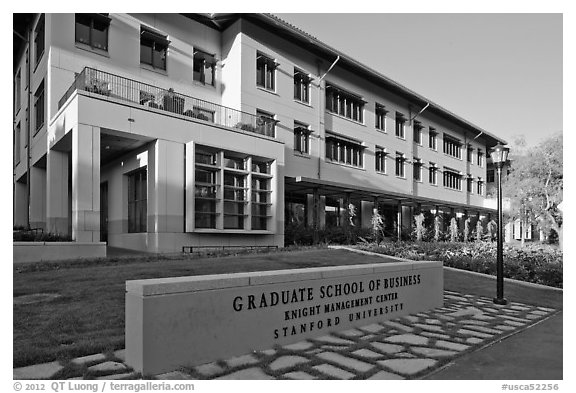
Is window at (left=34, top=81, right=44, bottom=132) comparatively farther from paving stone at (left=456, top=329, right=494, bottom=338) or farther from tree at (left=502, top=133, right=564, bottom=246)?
tree at (left=502, top=133, right=564, bottom=246)

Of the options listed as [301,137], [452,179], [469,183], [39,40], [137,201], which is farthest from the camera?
[469,183]

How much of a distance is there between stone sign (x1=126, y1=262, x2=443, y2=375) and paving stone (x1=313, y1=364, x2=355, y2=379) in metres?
1.00

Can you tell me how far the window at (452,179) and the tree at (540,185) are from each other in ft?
19.4

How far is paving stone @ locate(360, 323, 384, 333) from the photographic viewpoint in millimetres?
7412

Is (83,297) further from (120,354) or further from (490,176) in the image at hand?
(490,176)

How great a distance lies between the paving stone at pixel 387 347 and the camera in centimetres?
615

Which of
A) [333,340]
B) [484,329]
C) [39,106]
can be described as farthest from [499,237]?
[39,106]

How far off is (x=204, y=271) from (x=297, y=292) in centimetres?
623

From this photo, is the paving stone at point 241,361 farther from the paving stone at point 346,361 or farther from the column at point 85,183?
the column at point 85,183

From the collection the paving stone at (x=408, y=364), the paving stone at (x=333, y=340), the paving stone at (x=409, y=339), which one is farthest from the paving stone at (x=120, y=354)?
the paving stone at (x=409, y=339)

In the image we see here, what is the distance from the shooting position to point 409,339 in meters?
6.86

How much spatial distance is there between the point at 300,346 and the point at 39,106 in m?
20.6

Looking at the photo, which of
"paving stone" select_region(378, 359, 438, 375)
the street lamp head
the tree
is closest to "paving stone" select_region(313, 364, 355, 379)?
"paving stone" select_region(378, 359, 438, 375)
